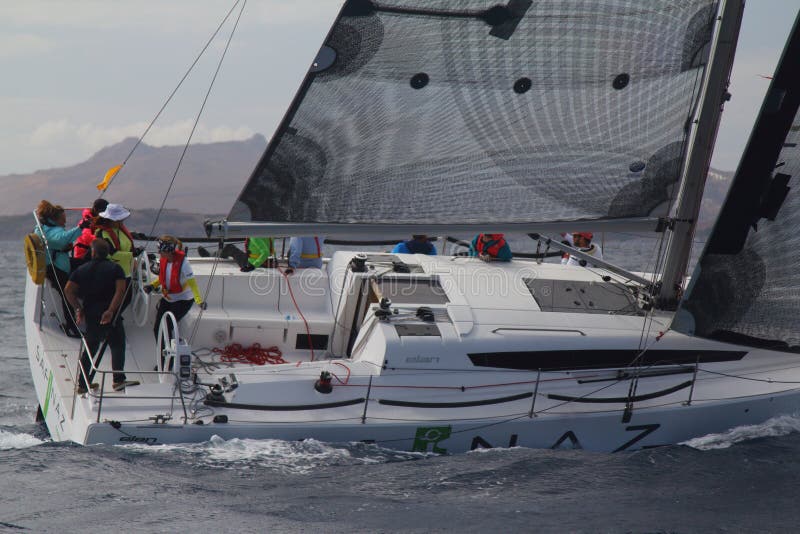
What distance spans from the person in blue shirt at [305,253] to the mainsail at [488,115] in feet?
9.37

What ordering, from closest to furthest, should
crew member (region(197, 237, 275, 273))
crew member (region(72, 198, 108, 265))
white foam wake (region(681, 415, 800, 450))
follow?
white foam wake (region(681, 415, 800, 450))
crew member (region(72, 198, 108, 265))
crew member (region(197, 237, 275, 273))

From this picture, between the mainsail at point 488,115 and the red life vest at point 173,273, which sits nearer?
the mainsail at point 488,115

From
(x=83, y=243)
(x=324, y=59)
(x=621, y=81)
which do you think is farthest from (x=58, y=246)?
(x=621, y=81)

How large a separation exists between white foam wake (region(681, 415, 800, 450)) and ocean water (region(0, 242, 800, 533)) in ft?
0.39

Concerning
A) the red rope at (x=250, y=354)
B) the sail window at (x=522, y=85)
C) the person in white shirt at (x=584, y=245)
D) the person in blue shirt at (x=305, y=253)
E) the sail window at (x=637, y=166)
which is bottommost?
the red rope at (x=250, y=354)

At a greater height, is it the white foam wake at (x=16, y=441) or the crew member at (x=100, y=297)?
the crew member at (x=100, y=297)

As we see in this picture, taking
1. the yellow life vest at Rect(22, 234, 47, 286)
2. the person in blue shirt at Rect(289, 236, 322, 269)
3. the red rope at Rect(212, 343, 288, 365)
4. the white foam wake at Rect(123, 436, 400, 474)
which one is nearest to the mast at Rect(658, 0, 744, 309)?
the white foam wake at Rect(123, 436, 400, 474)

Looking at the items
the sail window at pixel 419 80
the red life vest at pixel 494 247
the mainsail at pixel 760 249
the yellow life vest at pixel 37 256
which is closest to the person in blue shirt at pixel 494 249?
the red life vest at pixel 494 247

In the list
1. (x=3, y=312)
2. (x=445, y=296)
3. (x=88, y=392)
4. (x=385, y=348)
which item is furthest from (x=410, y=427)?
(x=3, y=312)

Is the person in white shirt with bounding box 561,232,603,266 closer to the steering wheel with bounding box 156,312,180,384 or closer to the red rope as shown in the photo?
the red rope

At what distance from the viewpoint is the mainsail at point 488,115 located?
651 cm

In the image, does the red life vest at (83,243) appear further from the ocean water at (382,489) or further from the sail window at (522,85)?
the sail window at (522,85)

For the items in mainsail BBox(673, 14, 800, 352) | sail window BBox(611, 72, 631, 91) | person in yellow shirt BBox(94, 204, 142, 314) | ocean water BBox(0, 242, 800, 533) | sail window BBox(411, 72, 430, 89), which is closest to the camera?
ocean water BBox(0, 242, 800, 533)

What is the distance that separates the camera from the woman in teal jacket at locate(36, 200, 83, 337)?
25.3 ft
